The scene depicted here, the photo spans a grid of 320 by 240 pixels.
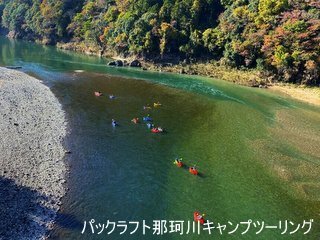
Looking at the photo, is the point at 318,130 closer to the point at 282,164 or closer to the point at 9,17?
the point at 282,164

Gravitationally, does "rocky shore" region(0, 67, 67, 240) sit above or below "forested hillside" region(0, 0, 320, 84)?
below

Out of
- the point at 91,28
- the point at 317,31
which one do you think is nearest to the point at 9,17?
the point at 91,28

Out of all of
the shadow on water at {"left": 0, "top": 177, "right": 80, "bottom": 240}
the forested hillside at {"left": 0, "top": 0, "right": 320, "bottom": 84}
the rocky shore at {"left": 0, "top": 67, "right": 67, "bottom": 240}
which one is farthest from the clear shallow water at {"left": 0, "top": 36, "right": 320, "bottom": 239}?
the forested hillside at {"left": 0, "top": 0, "right": 320, "bottom": 84}

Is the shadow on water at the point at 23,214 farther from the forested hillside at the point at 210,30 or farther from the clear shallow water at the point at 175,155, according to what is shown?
the forested hillside at the point at 210,30

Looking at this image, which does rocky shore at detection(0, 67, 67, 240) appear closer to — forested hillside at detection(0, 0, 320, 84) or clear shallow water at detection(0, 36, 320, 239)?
clear shallow water at detection(0, 36, 320, 239)

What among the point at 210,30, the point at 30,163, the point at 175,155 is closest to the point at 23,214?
the point at 30,163

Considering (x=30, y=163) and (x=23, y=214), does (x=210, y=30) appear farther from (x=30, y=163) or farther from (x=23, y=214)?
(x=23, y=214)

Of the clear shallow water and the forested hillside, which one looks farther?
the forested hillside
